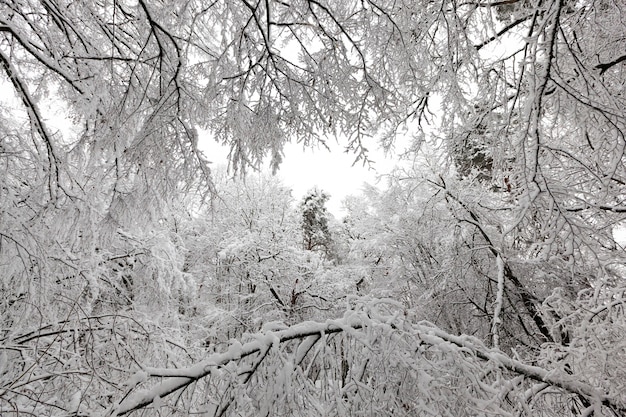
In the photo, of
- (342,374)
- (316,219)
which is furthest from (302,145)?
(316,219)

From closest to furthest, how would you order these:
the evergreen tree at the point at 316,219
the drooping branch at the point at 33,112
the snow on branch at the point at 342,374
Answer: the snow on branch at the point at 342,374, the drooping branch at the point at 33,112, the evergreen tree at the point at 316,219

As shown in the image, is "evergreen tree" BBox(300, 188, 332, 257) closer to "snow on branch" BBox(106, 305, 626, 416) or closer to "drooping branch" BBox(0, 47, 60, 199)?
"drooping branch" BBox(0, 47, 60, 199)

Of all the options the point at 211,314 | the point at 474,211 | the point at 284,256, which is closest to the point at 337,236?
the point at 284,256

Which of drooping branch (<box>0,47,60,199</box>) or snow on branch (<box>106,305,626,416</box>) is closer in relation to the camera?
snow on branch (<box>106,305,626,416</box>)

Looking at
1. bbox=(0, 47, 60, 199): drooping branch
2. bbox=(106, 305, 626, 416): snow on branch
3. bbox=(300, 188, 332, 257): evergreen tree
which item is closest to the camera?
bbox=(106, 305, 626, 416): snow on branch

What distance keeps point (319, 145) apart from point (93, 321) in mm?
2840

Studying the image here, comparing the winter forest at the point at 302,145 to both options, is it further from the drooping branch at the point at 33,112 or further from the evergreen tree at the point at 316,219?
the evergreen tree at the point at 316,219

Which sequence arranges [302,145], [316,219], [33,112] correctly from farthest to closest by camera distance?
[316,219], [302,145], [33,112]

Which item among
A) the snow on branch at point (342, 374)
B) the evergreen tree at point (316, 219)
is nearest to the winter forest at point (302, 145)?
the snow on branch at point (342, 374)

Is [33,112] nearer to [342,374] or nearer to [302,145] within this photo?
[302,145]

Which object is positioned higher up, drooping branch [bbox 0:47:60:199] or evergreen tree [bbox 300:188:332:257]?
evergreen tree [bbox 300:188:332:257]

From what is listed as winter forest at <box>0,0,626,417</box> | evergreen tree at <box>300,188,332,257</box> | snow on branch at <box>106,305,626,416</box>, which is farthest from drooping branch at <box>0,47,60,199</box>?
evergreen tree at <box>300,188,332,257</box>

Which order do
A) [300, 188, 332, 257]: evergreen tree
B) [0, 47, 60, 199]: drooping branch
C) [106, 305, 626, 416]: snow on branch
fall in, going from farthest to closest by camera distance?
[300, 188, 332, 257]: evergreen tree
[0, 47, 60, 199]: drooping branch
[106, 305, 626, 416]: snow on branch

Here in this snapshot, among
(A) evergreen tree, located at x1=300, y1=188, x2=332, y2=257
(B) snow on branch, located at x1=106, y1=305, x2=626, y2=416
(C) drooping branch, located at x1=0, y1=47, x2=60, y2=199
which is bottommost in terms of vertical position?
(B) snow on branch, located at x1=106, y1=305, x2=626, y2=416
